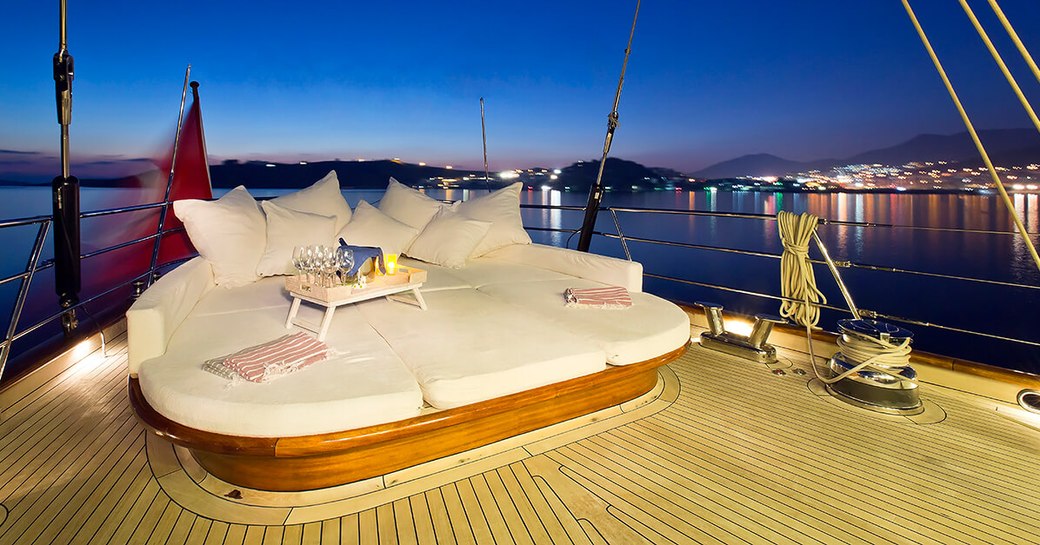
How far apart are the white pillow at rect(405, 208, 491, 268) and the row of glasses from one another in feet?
4.09

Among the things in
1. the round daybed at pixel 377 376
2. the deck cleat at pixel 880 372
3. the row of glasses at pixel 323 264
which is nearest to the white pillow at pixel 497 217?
the round daybed at pixel 377 376

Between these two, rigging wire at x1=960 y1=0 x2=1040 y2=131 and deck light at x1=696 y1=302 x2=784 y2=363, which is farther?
deck light at x1=696 y1=302 x2=784 y2=363

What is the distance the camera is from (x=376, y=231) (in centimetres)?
352

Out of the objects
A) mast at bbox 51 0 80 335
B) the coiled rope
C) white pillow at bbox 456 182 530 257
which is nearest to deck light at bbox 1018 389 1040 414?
the coiled rope

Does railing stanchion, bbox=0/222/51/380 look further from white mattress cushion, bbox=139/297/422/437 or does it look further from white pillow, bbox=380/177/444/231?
white pillow, bbox=380/177/444/231

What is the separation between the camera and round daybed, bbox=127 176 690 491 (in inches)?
55.2

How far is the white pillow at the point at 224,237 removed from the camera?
2.78 m

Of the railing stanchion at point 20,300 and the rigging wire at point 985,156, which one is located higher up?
the rigging wire at point 985,156

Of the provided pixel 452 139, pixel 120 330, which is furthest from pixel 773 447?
pixel 452 139

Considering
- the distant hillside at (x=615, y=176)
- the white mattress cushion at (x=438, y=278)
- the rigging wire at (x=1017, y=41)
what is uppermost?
the distant hillside at (x=615, y=176)

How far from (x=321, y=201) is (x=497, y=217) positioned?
1.24 m

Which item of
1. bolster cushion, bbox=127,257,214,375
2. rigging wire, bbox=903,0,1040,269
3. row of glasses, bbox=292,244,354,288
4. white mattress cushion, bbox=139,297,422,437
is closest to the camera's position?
rigging wire, bbox=903,0,1040,269

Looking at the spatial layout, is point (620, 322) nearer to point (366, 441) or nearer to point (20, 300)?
point (366, 441)

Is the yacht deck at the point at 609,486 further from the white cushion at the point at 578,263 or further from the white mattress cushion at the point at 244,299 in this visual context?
the white cushion at the point at 578,263
